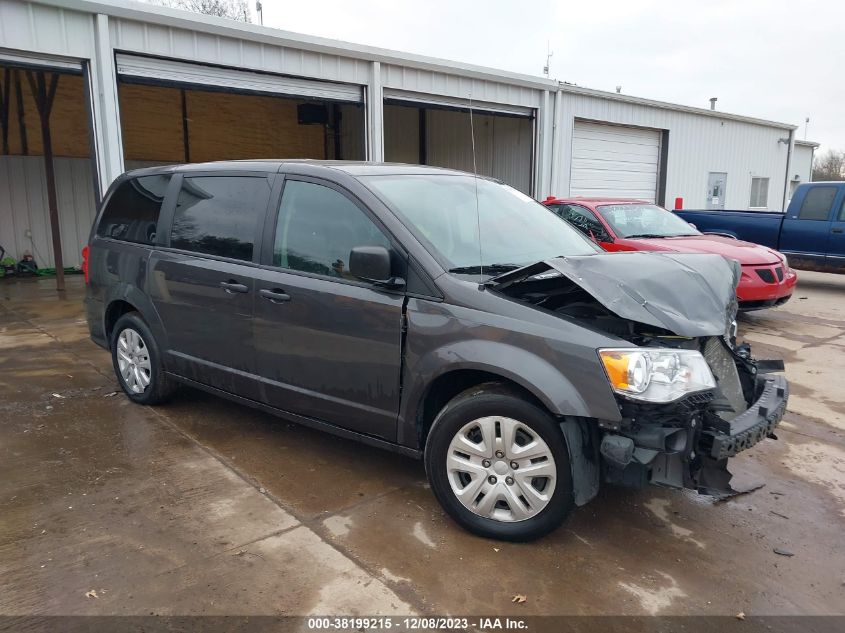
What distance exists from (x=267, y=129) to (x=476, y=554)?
15.7 meters

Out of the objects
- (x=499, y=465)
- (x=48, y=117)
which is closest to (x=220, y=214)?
(x=499, y=465)

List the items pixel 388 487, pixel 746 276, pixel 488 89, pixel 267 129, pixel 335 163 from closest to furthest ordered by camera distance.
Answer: pixel 388 487 < pixel 335 163 < pixel 746 276 < pixel 488 89 < pixel 267 129

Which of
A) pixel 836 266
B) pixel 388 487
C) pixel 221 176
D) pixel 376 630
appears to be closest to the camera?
pixel 376 630

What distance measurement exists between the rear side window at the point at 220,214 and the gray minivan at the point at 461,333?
0.05ft

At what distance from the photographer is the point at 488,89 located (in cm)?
1155

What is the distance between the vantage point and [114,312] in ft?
17.0

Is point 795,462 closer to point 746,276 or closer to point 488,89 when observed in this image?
point 746,276

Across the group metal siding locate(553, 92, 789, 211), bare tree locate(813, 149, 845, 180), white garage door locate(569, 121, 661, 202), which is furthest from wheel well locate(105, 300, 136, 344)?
bare tree locate(813, 149, 845, 180)

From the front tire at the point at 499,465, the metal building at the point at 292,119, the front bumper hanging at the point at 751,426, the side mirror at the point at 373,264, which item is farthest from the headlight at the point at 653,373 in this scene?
the metal building at the point at 292,119

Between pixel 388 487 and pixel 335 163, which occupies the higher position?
pixel 335 163

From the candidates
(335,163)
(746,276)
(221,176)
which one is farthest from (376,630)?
(746,276)

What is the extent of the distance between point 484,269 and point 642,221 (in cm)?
579

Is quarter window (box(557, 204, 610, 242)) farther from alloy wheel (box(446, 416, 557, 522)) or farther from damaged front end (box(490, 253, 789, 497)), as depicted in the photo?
alloy wheel (box(446, 416, 557, 522))

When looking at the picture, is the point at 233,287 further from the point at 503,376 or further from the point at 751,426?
the point at 751,426
